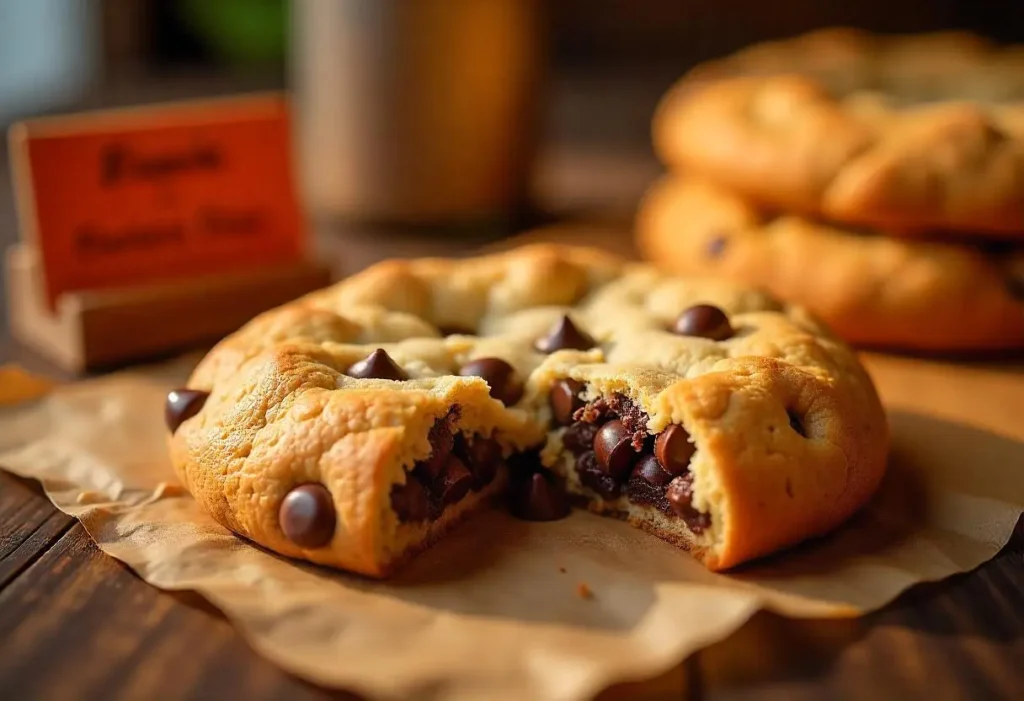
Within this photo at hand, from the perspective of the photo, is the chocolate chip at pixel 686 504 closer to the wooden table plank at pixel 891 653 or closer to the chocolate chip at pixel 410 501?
the wooden table plank at pixel 891 653

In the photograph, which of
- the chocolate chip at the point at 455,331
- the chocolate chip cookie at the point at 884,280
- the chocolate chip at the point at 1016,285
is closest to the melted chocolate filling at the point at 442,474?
the chocolate chip at the point at 455,331

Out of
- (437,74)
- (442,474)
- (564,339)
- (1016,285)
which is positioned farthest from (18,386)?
(1016,285)

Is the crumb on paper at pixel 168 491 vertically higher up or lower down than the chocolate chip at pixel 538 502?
lower down

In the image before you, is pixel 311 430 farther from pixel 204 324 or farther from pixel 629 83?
pixel 629 83

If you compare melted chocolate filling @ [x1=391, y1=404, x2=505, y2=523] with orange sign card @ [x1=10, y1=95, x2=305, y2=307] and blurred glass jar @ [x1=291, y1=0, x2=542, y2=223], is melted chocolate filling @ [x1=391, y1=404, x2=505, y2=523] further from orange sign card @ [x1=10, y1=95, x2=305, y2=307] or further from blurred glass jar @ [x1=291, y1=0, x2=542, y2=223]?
blurred glass jar @ [x1=291, y1=0, x2=542, y2=223]

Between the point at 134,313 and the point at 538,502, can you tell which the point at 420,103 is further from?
the point at 538,502

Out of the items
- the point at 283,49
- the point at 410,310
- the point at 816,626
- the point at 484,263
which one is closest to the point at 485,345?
the point at 410,310
